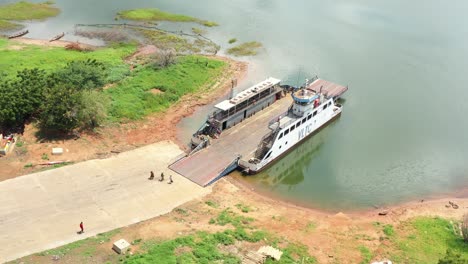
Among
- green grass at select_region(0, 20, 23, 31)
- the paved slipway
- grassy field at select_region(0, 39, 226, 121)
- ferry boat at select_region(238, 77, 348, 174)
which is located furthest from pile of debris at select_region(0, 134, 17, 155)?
green grass at select_region(0, 20, 23, 31)

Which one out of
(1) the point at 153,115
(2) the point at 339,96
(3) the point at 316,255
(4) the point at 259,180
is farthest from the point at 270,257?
(2) the point at 339,96

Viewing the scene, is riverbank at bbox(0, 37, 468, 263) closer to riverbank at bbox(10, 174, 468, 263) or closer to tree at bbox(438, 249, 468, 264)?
riverbank at bbox(10, 174, 468, 263)

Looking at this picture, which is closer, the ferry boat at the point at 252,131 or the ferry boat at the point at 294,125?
the ferry boat at the point at 252,131

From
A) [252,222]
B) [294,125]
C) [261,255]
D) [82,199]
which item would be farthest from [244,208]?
[82,199]

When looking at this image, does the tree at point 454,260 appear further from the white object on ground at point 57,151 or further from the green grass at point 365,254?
the white object on ground at point 57,151

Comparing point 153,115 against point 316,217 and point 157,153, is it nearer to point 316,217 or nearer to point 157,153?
point 157,153

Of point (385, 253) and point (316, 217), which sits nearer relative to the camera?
point (385, 253)

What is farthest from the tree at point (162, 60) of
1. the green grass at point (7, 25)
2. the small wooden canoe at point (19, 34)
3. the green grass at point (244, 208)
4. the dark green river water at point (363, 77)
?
the green grass at point (7, 25)
